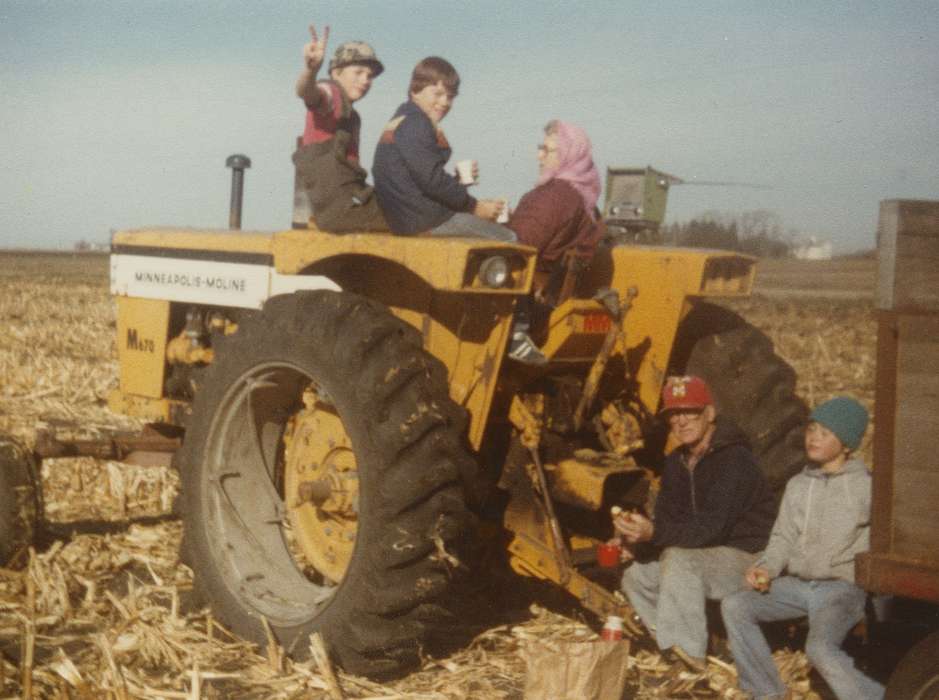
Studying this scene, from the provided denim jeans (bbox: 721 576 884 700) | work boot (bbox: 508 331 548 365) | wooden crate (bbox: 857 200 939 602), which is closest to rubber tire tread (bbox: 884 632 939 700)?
wooden crate (bbox: 857 200 939 602)

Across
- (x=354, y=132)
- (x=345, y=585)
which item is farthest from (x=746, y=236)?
(x=345, y=585)

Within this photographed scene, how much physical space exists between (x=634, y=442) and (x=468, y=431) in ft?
2.99

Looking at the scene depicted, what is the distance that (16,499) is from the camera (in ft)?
19.2

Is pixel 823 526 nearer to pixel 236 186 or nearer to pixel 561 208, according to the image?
pixel 561 208

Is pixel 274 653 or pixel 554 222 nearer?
pixel 274 653

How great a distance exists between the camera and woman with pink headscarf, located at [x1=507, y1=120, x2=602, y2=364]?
4.87m

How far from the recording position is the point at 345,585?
431 cm

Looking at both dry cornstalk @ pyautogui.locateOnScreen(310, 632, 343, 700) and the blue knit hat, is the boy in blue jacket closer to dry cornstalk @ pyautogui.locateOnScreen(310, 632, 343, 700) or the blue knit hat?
the blue knit hat

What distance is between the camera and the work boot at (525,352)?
4559mm

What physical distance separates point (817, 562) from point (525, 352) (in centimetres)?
127

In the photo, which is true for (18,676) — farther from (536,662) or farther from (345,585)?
(536,662)

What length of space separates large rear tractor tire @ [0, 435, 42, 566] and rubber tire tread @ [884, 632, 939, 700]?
4048 millimetres

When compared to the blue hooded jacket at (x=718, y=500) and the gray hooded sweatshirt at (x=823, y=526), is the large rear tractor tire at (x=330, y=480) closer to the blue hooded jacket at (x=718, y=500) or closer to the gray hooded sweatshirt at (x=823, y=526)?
the blue hooded jacket at (x=718, y=500)

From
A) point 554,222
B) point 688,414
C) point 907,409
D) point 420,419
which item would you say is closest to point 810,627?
point 688,414
